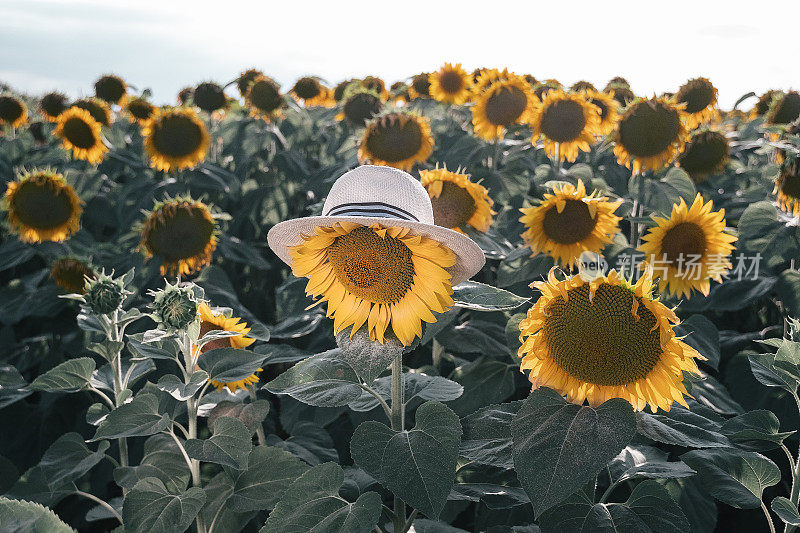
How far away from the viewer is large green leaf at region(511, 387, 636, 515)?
956 millimetres

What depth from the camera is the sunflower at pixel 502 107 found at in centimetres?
285

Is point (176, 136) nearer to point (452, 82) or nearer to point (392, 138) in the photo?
point (392, 138)

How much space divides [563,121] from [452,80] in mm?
1722

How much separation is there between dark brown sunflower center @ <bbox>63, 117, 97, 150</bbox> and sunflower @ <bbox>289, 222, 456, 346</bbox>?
314cm

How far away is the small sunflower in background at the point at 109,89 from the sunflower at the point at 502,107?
379 cm

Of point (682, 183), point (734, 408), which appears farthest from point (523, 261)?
point (682, 183)

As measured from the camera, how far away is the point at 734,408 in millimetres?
1557

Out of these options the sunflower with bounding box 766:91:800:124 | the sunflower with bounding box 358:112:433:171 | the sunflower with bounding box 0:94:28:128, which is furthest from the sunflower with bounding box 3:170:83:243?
the sunflower with bounding box 766:91:800:124

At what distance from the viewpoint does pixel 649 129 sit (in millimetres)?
2457

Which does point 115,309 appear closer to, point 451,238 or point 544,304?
point 451,238

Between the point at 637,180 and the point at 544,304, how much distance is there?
1.58 meters

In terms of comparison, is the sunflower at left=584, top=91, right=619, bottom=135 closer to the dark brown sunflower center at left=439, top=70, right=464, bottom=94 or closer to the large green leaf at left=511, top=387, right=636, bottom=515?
the dark brown sunflower center at left=439, top=70, right=464, bottom=94

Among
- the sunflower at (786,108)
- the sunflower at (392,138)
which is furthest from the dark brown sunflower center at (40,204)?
the sunflower at (786,108)

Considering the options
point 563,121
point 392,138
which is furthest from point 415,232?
point 563,121
